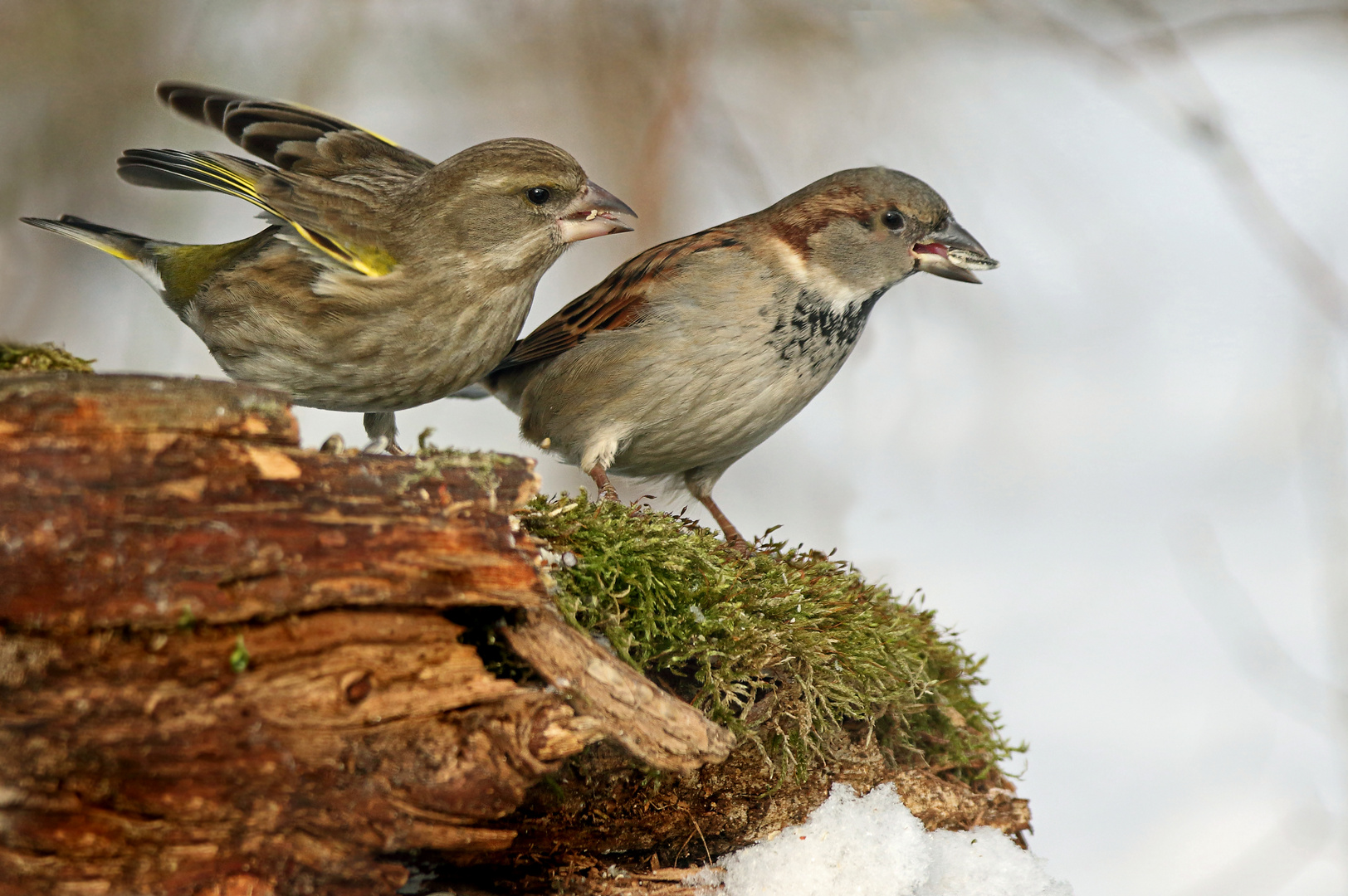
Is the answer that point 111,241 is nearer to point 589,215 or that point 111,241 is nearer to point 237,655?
point 589,215

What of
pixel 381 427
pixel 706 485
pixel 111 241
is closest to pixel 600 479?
pixel 706 485

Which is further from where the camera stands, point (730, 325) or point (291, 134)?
point (730, 325)

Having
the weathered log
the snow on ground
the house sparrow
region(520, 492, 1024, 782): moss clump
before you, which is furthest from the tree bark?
the house sparrow

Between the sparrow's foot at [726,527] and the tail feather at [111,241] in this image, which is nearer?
the tail feather at [111,241]

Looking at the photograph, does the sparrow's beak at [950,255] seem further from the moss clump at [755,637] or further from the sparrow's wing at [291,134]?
the sparrow's wing at [291,134]

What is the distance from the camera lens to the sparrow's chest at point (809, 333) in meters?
5.13

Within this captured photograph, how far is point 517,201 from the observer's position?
4.55 m

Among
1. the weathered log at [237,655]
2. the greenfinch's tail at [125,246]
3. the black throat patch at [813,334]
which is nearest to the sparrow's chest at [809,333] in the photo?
the black throat patch at [813,334]

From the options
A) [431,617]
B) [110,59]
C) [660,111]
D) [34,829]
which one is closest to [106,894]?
[34,829]

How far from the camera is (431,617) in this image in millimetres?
2752

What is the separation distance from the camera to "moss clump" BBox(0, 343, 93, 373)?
3.55 m

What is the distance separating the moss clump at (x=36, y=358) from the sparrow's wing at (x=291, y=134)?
1.35 m

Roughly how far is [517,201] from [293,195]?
894 millimetres

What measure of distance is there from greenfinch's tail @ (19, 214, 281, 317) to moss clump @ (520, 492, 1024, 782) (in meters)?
→ 2.03
